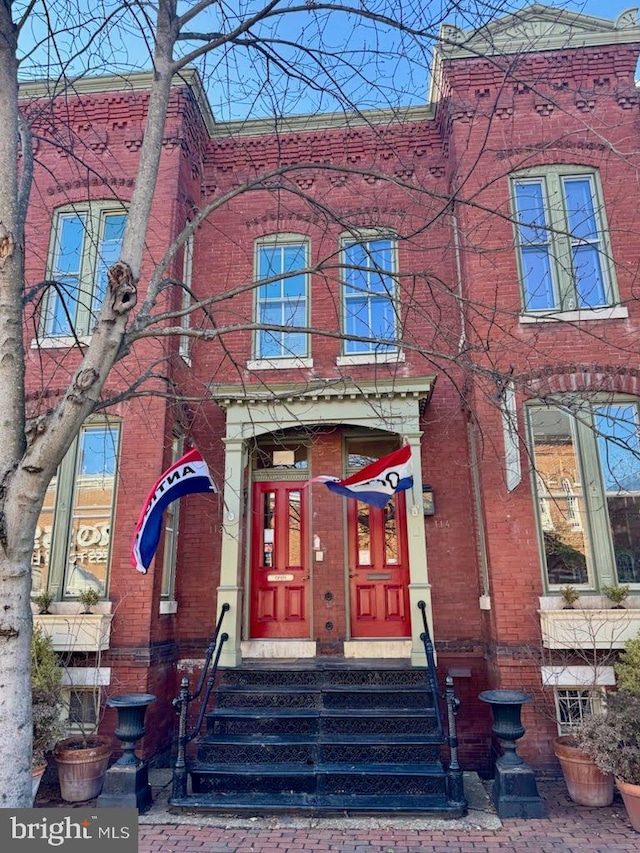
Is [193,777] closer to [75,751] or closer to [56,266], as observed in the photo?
[75,751]

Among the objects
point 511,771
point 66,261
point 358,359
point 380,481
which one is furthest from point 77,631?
point 66,261

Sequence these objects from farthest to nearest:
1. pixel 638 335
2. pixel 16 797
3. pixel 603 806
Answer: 1. pixel 638 335
2. pixel 603 806
3. pixel 16 797

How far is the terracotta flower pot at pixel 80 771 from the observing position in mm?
6141

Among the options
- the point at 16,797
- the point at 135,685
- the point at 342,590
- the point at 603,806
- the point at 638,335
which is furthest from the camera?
the point at 342,590

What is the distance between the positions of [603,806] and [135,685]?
4.98 m

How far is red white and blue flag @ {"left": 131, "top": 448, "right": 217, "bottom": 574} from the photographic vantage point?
6113mm

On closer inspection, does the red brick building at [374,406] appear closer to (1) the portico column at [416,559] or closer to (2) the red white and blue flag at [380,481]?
(1) the portico column at [416,559]

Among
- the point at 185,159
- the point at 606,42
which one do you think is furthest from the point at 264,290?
the point at 606,42

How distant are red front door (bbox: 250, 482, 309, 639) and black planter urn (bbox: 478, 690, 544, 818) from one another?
299cm

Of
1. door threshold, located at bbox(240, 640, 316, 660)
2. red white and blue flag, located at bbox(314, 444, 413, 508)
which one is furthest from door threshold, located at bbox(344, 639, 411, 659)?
red white and blue flag, located at bbox(314, 444, 413, 508)

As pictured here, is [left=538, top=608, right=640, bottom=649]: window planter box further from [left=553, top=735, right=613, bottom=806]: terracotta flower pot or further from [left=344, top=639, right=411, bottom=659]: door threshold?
[left=344, top=639, right=411, bottom=659]: door threshold

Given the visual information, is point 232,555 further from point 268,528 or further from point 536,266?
point 536,266

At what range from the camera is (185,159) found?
9.27m

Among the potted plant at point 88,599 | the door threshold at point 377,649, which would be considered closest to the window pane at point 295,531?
the door threshold at point 377,649
